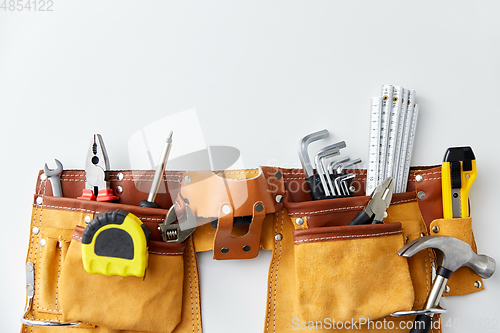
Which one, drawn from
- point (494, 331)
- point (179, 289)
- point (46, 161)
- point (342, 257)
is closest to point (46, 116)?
point (46, 161)

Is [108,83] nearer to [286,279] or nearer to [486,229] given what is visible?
[286,279]

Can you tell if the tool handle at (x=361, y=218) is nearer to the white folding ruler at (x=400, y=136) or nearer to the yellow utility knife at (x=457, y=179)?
the white folding ruler at (x=400, y=136)

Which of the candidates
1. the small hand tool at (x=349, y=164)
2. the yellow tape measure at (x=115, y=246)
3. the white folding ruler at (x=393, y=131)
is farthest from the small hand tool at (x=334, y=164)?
the yellow tape measure at (x=115, y=246)

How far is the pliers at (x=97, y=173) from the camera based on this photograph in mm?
1075

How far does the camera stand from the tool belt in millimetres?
1021

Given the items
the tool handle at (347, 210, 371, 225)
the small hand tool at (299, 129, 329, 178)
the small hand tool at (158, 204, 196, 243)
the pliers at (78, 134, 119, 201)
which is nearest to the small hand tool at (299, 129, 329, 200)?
the small hand tool at (299, 129, 329, 178)

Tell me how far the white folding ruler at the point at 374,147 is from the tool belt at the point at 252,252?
0.12 ft

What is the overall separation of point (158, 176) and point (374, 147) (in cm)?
69

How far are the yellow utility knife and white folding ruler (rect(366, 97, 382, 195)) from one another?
0.73ft

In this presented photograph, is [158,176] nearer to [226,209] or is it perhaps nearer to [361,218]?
[226,209]

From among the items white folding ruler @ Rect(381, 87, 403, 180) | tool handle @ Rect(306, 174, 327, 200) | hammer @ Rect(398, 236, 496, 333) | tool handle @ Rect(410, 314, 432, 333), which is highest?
white folding ruler @ Rect(381, 87, 403, 180)

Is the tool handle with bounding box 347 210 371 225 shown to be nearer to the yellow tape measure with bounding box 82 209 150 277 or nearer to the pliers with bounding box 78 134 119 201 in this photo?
the yellow tape measure with bounding box 82 209 150 277

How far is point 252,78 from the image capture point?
3.86 ft

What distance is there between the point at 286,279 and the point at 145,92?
0.78m
